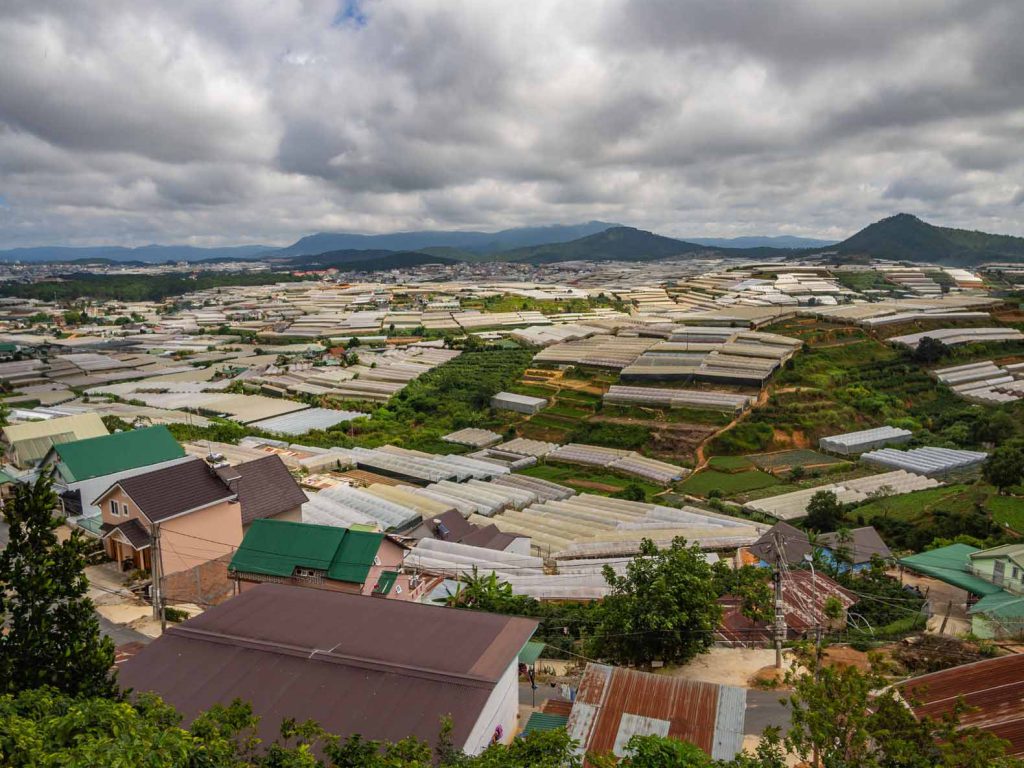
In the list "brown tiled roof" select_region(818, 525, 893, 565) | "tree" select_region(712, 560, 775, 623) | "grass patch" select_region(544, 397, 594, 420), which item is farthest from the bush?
"grass patch" select_region(544, 397, 594, 420)

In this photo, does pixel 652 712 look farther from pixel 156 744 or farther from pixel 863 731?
pixel 156 744

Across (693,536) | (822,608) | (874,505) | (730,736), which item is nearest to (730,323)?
(874,505)

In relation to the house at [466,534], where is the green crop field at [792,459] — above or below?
below

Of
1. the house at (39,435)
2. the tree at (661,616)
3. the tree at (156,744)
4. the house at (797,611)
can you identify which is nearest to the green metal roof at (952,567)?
the house at (797,611)

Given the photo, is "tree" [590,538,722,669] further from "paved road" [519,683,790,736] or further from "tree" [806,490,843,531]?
"tree" [806,490,843,531]

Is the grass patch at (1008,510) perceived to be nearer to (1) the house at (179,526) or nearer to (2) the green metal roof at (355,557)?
(2) the green metal roof at (355,557)
